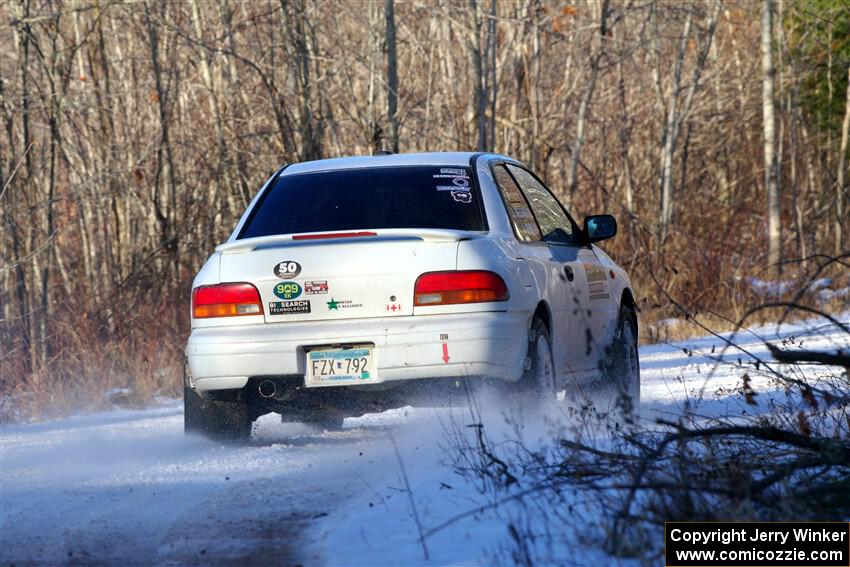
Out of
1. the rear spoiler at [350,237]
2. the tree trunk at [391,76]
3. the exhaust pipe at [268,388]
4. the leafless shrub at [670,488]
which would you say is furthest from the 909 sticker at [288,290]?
the tree trunk at [391,76]

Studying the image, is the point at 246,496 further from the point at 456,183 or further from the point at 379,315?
the point at 456,183

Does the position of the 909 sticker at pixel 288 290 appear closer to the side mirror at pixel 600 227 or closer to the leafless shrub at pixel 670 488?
the leafless shrub at pixel 670 488

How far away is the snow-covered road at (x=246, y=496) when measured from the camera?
16.5ft

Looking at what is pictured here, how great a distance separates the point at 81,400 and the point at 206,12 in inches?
644

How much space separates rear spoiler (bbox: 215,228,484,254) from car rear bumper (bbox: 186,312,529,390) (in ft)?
1.41

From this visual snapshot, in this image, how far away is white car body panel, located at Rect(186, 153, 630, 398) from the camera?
7176 mm

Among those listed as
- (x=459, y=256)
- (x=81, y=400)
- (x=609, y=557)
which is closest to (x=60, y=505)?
(x=459, y=256)

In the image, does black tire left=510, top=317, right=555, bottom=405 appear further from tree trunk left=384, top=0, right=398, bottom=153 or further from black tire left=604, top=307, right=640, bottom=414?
tree trunk left=384, top=0, right=398, bottom=153

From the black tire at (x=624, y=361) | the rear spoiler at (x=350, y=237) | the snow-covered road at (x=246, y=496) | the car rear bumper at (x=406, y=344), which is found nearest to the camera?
the snow-covered road at (x=246, y=496)

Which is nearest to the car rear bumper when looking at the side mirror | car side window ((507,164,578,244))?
car side window ((507,164,578,244))

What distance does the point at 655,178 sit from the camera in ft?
81.0

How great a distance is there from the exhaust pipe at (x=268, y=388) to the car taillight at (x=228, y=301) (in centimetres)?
38

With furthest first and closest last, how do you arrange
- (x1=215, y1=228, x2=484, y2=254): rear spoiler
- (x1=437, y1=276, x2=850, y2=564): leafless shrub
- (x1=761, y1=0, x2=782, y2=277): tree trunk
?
1. (x1=761, y1=0, x2=782, y2=277): tree trunk
2. (x1=215, y1=228, x2=484, y2=254): rear spoiler
3. (x1=437, y1=276, x2=850, y2=564): leafless shrub

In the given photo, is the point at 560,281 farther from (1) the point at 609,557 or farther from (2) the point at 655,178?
(2) the point at 655,178
